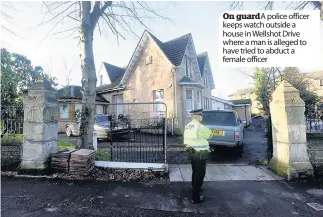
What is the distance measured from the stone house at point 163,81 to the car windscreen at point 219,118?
6.51 metres

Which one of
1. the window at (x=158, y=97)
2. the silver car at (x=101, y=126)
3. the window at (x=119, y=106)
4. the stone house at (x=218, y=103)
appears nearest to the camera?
the silver car at (x=101, y=126)

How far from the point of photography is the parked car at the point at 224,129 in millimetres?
8211

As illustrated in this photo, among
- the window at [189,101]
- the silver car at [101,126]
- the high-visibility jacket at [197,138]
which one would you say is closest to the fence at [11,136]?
the high-visibility jacket at [197,138]

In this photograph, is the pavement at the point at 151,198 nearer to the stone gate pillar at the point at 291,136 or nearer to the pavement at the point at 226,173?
the pavement at the point at 226,173

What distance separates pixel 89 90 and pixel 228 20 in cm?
488

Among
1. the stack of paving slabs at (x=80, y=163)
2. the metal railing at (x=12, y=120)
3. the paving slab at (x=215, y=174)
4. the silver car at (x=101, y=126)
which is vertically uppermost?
the metal railing at (x=12, y=120)

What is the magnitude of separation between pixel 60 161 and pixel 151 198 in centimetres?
302

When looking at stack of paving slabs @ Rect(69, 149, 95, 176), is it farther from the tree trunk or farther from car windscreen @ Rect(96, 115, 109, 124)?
car windscreen @ Rect(96, 115, 109, 124)

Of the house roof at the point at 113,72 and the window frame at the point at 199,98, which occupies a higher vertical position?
the house roof at the point at 113,72

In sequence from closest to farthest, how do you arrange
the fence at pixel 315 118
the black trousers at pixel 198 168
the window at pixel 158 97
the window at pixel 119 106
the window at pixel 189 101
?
the black trousers at pixel 198 168 → the fence at pixel 315 118 → the window at pixel 158 97 → the window at pixel 189 101 → the window at pixel 119 106

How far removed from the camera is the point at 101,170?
5848mm

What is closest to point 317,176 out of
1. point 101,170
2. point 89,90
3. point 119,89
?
point 101,170

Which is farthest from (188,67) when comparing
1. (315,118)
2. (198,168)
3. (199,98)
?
(198,168)

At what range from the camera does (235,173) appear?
19.4ft
